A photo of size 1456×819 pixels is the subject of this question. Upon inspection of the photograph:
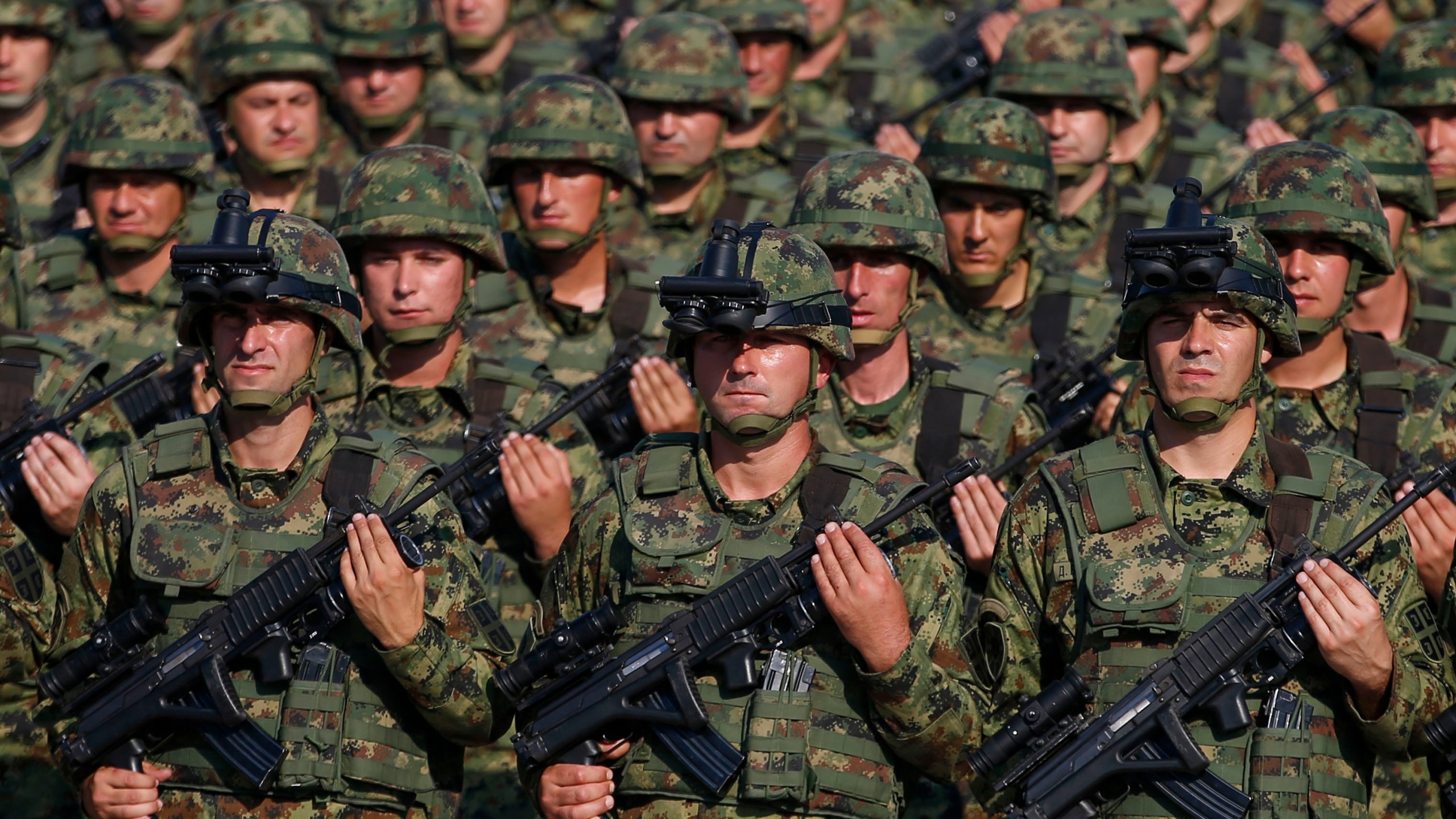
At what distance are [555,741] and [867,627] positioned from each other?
1.33m

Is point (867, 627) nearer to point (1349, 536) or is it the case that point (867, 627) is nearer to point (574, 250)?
point (1349, 536)

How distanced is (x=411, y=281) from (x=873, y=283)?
2.30 metres

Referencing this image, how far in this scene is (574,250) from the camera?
40.7 ft

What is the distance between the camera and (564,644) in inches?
335

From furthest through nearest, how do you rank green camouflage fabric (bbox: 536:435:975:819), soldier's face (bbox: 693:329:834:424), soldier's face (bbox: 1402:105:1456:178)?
soldier's face (bbox: 1402:105:1456:178), soldier's face (bbox: 693:329:834:424), green camouflage fabric (bbox: 536:435:975:819)

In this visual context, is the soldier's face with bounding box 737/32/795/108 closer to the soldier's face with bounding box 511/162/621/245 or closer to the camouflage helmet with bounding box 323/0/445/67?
the camouflage helmet with bounding box 323/0/445/67

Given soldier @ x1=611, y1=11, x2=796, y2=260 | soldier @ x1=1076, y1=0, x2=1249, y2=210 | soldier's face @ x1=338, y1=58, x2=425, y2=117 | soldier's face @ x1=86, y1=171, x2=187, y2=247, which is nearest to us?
soldier's face @ x1=86, y1=171, x2=187, y2=247

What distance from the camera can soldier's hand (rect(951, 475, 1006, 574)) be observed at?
9930 millimetres

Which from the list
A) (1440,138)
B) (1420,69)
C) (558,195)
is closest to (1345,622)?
(558,195)

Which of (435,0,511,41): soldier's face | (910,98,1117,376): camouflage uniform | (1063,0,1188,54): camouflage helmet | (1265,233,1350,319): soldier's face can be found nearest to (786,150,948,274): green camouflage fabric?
(910,98,1117,376): camouflage uniform

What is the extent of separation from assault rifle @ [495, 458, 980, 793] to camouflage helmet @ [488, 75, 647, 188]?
15.8 feet

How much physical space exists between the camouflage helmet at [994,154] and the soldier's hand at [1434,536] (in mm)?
3934

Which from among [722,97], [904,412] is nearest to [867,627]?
[904,412]

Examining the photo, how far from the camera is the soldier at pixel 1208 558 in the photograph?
809cm
